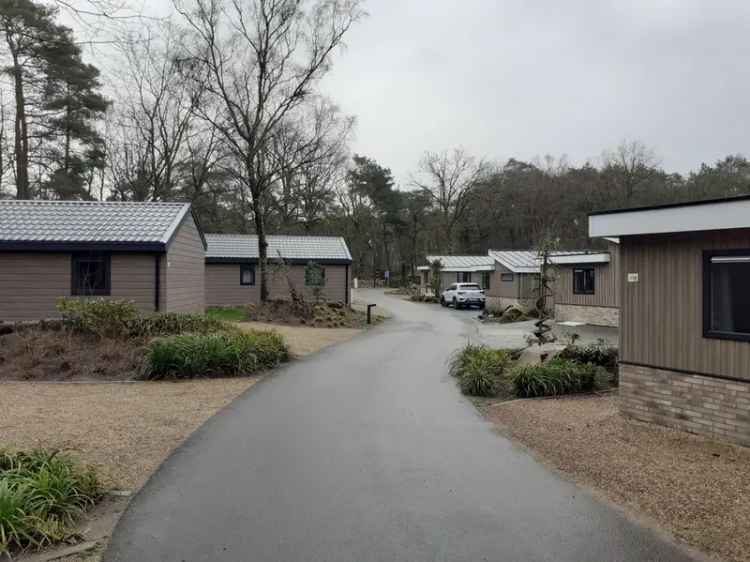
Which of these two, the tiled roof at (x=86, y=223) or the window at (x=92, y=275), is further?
the window at (x=92, y=275)

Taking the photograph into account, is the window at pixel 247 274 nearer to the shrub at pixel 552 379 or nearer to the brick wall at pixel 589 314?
the brick wall at pixel 589 314

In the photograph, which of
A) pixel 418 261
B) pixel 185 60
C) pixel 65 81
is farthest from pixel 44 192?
pixel 418 261

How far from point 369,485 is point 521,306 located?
976 inches

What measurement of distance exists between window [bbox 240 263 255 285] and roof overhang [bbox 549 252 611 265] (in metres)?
14.3

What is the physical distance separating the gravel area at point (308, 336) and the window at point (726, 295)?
30.9 ft

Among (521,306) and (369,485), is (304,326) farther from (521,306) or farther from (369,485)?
(369,485)

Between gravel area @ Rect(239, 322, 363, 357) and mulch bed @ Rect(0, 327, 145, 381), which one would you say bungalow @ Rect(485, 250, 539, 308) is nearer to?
gravel area @ Rect(239, 322, 363, 357)

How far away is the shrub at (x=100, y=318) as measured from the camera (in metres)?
13.3

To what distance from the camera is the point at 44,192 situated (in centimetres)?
3091

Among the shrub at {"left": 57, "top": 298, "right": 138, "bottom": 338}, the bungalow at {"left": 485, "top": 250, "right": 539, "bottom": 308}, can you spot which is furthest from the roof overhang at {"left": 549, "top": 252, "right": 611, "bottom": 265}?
the shrub at {"left": 57, "top": 298, "right": 138, "bottom": 338}

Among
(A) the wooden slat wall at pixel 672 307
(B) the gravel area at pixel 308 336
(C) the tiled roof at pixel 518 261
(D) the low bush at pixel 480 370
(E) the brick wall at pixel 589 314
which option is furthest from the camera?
(C) the tiled roof at pixel 518 261

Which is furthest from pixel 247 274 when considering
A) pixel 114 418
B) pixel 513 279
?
pixel 114 418

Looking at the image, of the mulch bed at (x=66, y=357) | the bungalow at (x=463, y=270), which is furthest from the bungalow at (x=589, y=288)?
the mulch bed at (x=66, y=357)

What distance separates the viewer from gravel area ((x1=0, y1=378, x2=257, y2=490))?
6.25m
